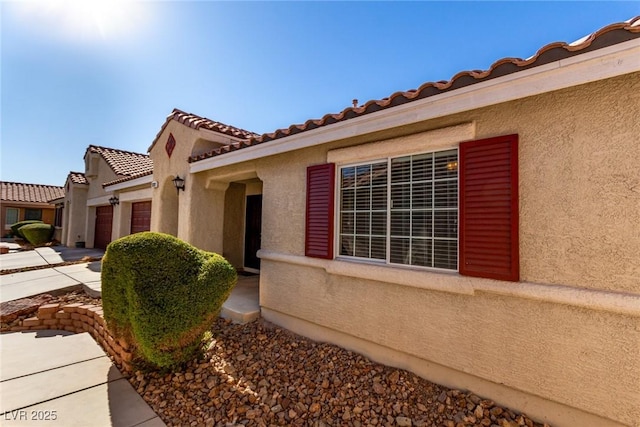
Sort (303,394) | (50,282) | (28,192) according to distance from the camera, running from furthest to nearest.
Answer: (28,192) → (50,282) → (303,394)

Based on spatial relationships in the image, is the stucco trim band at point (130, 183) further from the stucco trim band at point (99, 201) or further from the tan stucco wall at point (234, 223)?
the tan stucco wall at point (234, 223)

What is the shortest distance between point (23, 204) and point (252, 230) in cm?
3723

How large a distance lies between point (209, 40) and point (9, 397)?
10200mm

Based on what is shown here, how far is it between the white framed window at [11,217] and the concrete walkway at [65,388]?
126 ft

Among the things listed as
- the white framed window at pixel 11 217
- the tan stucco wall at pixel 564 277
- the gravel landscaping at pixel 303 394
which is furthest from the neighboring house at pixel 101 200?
the tan stucco wall at pixel 564 277

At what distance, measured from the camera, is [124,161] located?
20891mm

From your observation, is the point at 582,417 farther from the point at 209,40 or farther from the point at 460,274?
the point at 209,40

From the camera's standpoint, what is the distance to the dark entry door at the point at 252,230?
1124 centimetres

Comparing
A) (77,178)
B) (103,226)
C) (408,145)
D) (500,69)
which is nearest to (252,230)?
(408,145)

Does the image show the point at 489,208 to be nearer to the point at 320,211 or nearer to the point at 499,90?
the point at 499,90

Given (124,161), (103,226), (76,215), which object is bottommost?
(103,226)

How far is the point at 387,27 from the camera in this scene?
8711 millimetres

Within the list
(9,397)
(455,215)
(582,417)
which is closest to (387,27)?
(455,215)

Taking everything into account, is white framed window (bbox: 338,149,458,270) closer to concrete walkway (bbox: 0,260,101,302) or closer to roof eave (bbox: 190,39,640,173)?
roof eave (bbox: 190,39,640,173)
